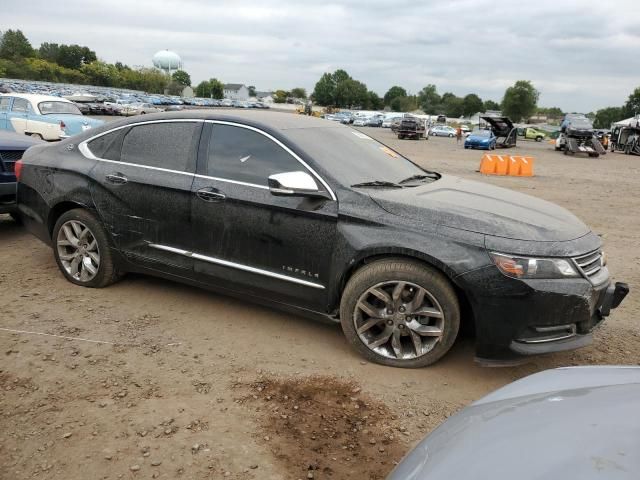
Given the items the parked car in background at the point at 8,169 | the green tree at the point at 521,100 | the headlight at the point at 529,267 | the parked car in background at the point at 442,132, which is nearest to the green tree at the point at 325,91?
the green tree at the point at 521,100

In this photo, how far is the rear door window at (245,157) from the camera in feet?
13.0

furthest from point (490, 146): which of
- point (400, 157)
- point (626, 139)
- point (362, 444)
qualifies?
point (362, 444)

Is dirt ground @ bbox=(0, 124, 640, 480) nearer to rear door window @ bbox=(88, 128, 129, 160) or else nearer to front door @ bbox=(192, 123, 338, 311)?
front door @ bbox=(192, 123, 338, 311)

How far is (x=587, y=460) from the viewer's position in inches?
55.7

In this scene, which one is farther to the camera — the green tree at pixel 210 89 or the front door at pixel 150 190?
the green tree at pixel 210 89

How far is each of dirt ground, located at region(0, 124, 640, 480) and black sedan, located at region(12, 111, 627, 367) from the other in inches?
11.4

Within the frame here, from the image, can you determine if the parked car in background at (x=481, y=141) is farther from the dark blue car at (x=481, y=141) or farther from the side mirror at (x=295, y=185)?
the side mirror at (x=295, y=185)

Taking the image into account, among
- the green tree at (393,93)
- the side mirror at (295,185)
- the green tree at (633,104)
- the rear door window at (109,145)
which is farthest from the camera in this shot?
the green tree at (393,93)

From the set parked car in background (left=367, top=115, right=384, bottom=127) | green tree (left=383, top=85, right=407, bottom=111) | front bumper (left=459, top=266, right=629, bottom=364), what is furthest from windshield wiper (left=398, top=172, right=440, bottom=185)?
green tree (left=383, top=85, right=407, bottom=111)

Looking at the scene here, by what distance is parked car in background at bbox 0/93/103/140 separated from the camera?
13.5 metres

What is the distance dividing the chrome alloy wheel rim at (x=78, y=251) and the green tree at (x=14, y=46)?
395 ft

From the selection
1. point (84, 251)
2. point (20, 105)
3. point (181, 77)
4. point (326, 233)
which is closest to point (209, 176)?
point (326, 233)

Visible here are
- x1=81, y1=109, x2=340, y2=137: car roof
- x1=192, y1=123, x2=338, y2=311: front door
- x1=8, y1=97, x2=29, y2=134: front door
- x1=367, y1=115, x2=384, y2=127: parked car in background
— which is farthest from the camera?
x1=367, y1=115, x2=384, y2=127: parked car in background

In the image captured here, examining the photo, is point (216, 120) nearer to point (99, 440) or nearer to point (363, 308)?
point (363, 308)
